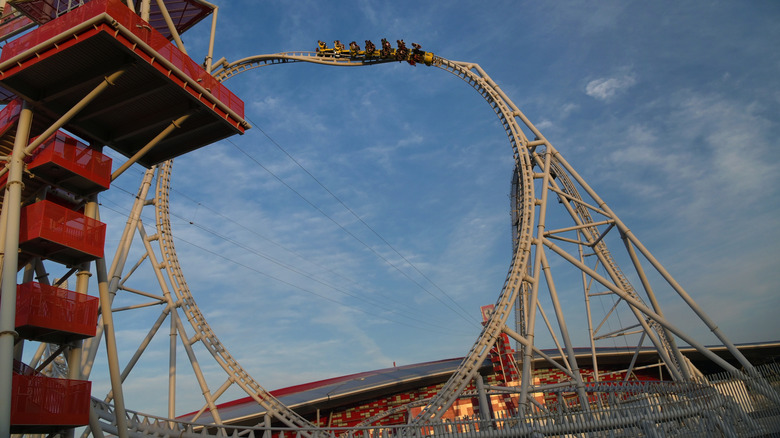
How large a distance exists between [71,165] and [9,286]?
3.04 meters

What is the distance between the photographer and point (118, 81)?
452 inches

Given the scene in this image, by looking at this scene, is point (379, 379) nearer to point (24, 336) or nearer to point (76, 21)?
point (24, 336)

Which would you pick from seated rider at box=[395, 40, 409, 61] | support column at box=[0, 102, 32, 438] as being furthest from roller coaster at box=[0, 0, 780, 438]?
seated rider at box=[395, 40, 409, 61]

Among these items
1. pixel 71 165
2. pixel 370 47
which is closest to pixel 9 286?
pixel 71 165

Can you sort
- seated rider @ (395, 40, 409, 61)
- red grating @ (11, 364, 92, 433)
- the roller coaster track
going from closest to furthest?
red grating @ (11, 364, 92, 433) < the roller coaster track < seated rider @ (395, 40, 409, 61)

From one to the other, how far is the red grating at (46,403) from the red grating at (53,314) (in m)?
0.88

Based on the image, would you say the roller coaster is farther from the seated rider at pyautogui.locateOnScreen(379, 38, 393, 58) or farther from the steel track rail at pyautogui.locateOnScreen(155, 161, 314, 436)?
the seated rider at pyautogui.locateOnScreen(379, 38, 393, 58)

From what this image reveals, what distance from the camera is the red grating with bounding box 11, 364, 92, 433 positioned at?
9.05 m

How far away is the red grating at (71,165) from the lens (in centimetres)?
1062

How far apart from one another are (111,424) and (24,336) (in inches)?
170

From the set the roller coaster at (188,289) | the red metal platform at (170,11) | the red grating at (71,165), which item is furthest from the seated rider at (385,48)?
the red grating at (71,165)

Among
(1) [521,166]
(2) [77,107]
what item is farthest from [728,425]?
(2) [77,107]

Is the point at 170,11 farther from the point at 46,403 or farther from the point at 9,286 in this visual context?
the point at 46,403

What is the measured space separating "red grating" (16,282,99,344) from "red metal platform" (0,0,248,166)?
4154 mm
